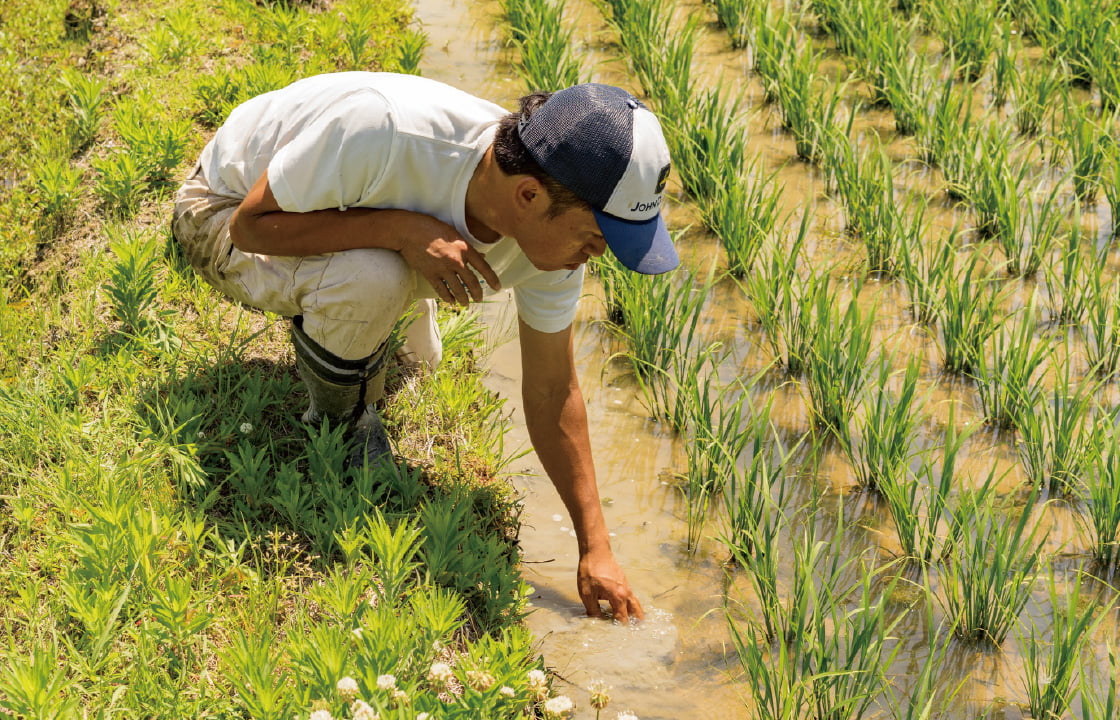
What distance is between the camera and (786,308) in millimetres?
2961

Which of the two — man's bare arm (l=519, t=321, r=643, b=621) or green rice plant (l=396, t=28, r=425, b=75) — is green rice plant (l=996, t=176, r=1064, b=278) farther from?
green rice plant (l=396, t=28, r=425, b=75)

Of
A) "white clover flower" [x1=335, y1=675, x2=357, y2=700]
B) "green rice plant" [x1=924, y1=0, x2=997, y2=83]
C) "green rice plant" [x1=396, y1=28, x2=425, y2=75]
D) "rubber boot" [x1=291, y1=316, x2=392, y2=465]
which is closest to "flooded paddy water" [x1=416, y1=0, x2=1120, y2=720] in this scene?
"rubber boot" [x1=291, y1=316, x2=392, y2=465]

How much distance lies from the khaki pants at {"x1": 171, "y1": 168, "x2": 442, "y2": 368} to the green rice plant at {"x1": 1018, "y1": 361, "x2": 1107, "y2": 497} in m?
1.42

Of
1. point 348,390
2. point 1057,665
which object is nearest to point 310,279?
point 348,390

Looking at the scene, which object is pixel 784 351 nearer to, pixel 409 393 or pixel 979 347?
pixel 979 347

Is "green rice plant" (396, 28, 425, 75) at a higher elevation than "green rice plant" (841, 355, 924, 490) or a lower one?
higher

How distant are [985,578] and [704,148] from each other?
1821 mm

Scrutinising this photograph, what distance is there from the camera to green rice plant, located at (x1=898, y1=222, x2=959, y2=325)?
120 inches

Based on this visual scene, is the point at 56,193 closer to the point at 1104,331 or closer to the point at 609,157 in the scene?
the point at 609,157

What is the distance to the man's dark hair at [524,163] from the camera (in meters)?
2.02

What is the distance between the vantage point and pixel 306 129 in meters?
2.14

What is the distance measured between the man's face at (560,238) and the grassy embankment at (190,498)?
0.56m

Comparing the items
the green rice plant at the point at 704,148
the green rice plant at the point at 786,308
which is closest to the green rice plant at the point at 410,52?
the green rice plant at the point at 704,148

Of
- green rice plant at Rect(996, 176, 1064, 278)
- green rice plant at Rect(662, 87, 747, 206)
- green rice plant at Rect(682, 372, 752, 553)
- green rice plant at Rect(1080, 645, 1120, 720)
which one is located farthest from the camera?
green rice plant at Rect(662, 87, 747, 206)
